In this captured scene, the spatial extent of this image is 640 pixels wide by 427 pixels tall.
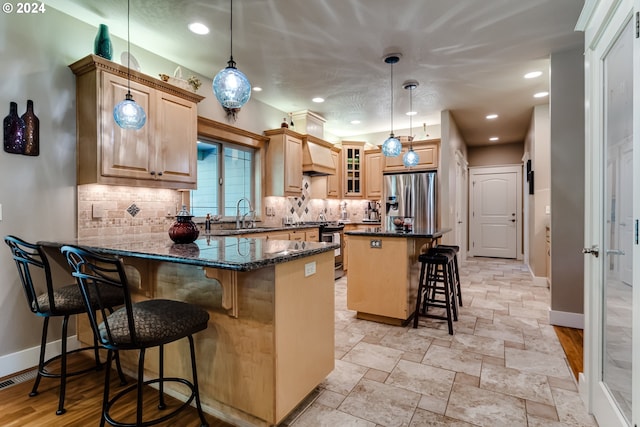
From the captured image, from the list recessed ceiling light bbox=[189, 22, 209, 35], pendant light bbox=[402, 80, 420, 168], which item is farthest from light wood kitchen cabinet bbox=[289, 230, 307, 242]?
recessed ceiling light bbox=[189, 22, 209, 35]

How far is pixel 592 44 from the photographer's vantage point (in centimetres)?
180

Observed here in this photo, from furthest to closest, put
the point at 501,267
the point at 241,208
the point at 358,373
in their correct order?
the point at 501,267 → the point at 241,208 → the point at 358,373

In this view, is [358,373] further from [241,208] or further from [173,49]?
[173,49]

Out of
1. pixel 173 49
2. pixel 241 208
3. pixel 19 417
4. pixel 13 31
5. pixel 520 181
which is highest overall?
pixel 173 49

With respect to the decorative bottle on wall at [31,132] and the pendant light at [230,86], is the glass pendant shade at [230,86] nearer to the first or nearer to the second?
the pendant light at [230,86]

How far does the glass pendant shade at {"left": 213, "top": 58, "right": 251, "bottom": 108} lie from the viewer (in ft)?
6.98

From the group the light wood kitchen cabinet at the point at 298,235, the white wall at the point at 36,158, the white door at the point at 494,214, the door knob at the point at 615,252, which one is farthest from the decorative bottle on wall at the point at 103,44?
the white door at the point at 494,214

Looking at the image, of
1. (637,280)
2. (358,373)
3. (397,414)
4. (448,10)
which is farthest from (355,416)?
(448,10)

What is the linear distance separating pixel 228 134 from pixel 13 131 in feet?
7.41

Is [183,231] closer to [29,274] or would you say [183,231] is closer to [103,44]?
[29,274]

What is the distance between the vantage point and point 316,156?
5574mm

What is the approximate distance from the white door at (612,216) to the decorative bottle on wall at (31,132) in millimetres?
3674

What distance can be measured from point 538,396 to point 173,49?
14.0ft

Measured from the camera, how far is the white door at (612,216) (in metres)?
1.38
